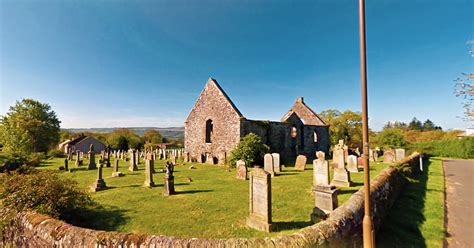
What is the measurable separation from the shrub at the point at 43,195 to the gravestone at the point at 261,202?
489 centimetres

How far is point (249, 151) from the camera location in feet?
51.3

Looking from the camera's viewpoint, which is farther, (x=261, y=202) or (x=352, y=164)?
(x=352, y=164)

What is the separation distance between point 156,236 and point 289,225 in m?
3.62

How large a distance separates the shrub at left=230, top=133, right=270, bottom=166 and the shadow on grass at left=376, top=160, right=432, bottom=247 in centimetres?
893

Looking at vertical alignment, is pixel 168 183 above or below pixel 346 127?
below

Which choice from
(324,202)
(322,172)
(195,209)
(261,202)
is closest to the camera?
(261,202)

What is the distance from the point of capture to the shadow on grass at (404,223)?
5160 millimetres

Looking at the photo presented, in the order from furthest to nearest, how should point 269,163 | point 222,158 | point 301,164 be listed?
1. point 222,158
2. point 301,164
3. point 269,163

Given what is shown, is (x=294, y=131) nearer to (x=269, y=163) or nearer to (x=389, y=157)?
(x=389, y=157)

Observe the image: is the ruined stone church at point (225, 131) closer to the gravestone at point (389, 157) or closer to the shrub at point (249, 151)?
the shrub at point (249, 151)

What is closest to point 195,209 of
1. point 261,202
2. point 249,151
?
point 261,202

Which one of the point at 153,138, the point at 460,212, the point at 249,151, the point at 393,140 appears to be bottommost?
the point at 460,212

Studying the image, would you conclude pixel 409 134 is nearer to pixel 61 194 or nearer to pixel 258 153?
pixel 258 153

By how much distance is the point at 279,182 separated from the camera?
1069 cm
